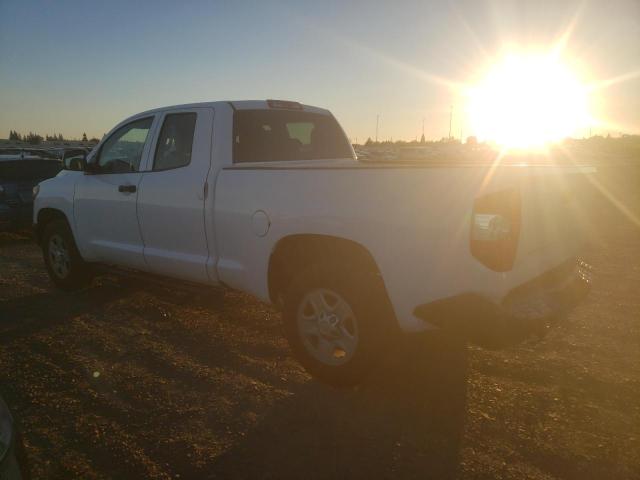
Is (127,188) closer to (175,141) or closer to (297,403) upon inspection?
(175,141)

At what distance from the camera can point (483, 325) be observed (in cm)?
276

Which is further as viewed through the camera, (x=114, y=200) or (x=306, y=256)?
(x=114, y=200)

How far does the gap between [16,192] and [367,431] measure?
9688 mm

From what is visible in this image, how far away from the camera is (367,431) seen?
10.0ft

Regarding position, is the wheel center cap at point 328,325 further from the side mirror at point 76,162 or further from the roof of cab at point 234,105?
the side mirror at point 76,162

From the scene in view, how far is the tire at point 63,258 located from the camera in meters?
5.91

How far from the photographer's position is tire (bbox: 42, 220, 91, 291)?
5.91m

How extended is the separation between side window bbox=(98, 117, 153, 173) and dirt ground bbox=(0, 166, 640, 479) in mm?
1530

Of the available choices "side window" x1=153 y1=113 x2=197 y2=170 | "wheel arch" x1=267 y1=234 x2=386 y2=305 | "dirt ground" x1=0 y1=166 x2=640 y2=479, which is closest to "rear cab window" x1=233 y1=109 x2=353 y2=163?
"side window" x1=153 y1=113 x2=197 y2=170

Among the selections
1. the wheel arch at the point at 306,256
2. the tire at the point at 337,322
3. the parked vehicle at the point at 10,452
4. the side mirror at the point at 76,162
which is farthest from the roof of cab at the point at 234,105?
the parked vehicle at the point at 10,452

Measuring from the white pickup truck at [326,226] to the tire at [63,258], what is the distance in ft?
1.97

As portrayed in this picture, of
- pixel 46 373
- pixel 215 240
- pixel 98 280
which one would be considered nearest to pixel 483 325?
pixel 215 240

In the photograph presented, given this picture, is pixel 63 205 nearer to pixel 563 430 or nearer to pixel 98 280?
pixel 98 280

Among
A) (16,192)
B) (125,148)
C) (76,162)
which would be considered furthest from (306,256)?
(16,192)
